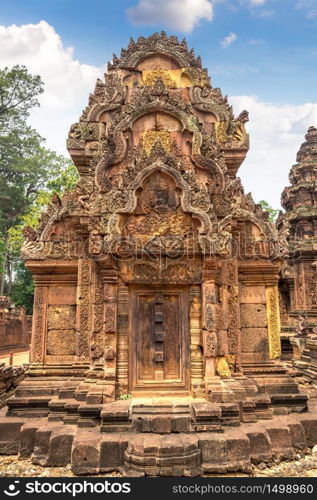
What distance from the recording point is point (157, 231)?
614 cm

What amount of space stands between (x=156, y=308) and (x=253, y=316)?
7.12 ft

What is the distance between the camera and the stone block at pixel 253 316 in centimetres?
711

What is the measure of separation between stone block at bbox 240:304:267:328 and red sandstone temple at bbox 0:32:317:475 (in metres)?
0.02

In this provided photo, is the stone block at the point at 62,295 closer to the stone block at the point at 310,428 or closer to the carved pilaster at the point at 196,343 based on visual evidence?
the carved pilaster at the point at 196,343

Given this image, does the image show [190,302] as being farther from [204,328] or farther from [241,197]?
[241,197]

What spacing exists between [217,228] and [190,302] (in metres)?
1.35

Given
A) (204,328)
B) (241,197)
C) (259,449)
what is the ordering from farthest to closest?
(241,197)
(204,328)
(259,449)

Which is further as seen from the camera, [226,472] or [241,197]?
[241,197]

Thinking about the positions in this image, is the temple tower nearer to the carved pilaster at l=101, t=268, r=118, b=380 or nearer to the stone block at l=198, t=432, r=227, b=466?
the carved pilaster at l=101, t=268, r=118, b=380

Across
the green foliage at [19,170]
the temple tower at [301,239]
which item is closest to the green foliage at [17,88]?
the green foliage at [19,170]

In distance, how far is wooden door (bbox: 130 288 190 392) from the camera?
19.8 feet
